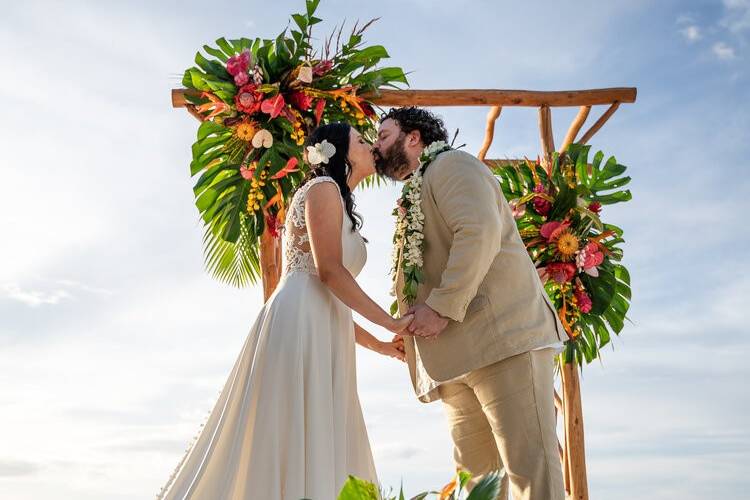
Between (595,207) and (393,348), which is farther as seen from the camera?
(595,207)

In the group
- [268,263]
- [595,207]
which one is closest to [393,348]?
[268,263]

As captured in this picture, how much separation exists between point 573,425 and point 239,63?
3.14 meters

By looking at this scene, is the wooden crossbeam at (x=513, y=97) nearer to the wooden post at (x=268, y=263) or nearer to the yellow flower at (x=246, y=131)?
the yellow flower at (x=246, y=131)

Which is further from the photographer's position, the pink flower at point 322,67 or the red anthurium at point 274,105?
the pink flower at point 322,67

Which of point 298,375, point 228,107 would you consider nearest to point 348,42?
point 228,107

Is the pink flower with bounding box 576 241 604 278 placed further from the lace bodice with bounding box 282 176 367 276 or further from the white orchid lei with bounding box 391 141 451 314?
the lace bodice with bounding box 282 176 367 276

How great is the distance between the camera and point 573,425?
557 centimetres

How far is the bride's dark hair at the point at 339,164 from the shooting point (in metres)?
3.67

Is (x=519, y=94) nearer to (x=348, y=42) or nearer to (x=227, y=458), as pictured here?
(x=348, y=42)

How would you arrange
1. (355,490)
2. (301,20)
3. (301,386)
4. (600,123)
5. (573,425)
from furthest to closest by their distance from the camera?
(600,123) → (573,425) → (301,20) → (301,386) → (355,490)

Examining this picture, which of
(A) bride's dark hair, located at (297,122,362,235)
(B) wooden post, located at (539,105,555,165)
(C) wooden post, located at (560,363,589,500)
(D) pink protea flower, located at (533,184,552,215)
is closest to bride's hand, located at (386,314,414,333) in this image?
(A) bride's dark hair, located at (297,122,362,235)

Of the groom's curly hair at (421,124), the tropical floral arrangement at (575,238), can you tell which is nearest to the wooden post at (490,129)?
the tropical floral arrangement at (575,238)

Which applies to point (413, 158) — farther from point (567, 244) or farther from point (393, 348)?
point (567, 244)

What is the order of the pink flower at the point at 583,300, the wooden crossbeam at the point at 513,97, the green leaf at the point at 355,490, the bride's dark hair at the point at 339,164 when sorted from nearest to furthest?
the green leaf at the point at 355,490 < the bride's dark hair at the point at 339,164 < the pink flower at the point at 583,300 < the wooden crossbeam at the point at 513,97
